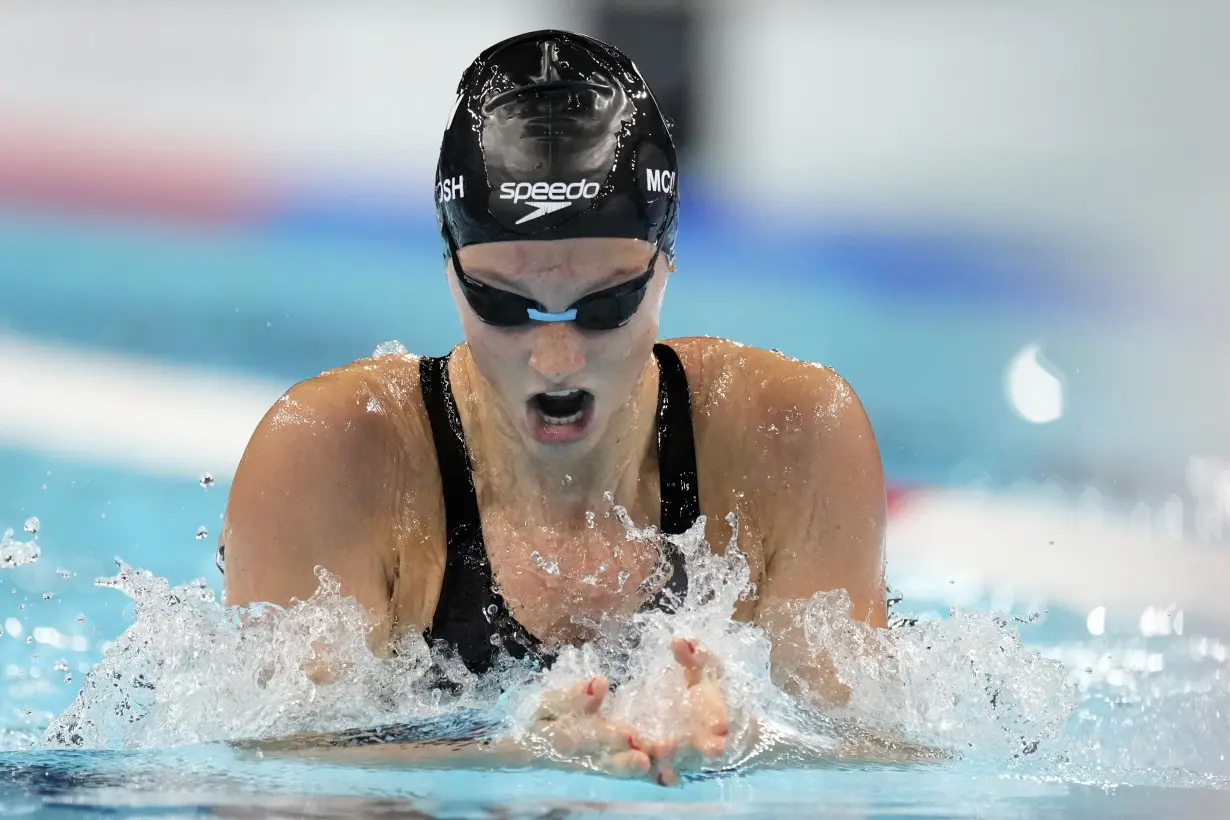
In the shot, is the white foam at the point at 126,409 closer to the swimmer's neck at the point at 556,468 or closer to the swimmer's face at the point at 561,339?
the swimmer's neck at the point at 556,468

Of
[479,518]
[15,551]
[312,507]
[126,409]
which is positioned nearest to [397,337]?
[126,409]

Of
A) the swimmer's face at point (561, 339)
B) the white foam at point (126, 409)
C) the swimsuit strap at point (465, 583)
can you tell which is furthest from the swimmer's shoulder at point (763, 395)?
the white foam at point (126, 409)

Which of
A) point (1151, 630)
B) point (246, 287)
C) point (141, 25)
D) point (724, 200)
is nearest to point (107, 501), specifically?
point (246, 287)

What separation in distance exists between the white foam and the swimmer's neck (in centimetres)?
221

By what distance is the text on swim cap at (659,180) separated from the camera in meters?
1.90

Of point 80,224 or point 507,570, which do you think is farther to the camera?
point 80,224

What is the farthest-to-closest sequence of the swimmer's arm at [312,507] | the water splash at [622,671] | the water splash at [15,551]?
the water splash at [15,551] → the swimmer's arm at [312,507] → the water splash at [622,671]

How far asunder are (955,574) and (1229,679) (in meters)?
0.84

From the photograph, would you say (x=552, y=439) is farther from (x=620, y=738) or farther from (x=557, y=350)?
(x=620, y=738)

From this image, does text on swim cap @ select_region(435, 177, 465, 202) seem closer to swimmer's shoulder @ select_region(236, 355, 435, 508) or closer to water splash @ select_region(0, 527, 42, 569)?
swimmer's shoulder @ select_region(236, 355, 435, 508)

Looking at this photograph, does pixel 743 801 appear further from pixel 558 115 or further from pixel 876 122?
pixel 876 122

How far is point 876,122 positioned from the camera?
549 cm

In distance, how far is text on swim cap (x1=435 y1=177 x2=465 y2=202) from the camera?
1.88 meters

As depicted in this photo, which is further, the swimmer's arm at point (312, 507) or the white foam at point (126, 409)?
the white foam at point (126, 409)
